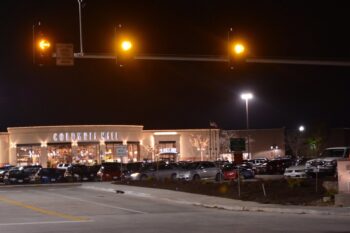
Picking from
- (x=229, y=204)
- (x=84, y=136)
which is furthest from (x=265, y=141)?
(x=229, y=204)

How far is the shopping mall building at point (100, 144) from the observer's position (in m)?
91.1

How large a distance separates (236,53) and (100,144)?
232 feet

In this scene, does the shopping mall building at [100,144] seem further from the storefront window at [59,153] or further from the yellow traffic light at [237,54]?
the yellow traffic light at [237,54]

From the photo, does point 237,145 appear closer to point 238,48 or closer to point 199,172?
point 238,48

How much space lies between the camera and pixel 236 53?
77.7 ft

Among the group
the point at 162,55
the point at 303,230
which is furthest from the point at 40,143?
Answer: the point at 303,230

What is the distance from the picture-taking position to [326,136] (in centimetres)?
10200

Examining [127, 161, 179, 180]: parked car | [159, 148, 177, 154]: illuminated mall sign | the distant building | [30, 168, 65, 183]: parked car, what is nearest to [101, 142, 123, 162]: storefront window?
[159, 148, 177, 154]: illuminated mall sign

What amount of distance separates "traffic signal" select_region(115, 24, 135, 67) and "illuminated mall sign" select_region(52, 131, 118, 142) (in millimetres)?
69138

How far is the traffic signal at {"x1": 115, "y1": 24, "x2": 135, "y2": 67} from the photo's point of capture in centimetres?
2339

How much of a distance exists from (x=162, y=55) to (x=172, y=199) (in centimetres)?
876

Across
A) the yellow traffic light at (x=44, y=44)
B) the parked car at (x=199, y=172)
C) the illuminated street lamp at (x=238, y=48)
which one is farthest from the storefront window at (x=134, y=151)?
the yellow traffic light at (x=44, y=44)

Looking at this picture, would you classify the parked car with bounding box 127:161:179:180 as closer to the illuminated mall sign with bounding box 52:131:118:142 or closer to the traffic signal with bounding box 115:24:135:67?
the traffic signal with bounding box 115:24:135:67

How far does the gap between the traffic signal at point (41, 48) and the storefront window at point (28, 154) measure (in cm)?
7122
